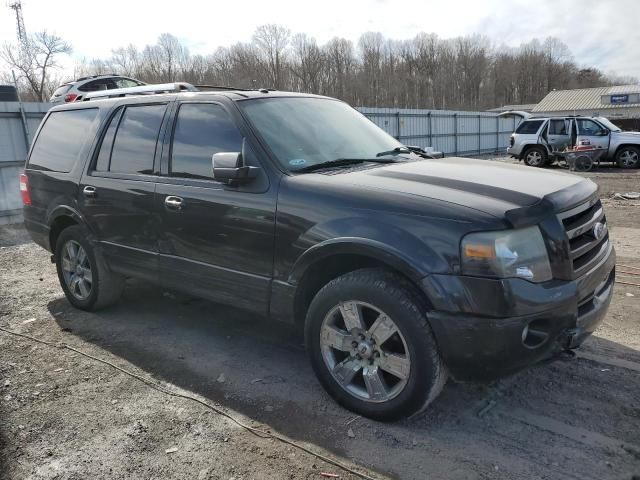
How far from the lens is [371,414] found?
119 inches

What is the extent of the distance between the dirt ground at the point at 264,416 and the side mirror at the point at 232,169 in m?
1.42

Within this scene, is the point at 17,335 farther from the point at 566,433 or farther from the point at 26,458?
the point at 566,433

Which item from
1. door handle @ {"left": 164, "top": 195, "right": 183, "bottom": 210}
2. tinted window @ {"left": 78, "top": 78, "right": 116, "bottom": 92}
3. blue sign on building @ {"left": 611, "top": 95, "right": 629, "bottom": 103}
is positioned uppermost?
tinted window @ {"left": 78, "top": 78, "right": 116, "bottom": 92}

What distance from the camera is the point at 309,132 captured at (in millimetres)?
3734

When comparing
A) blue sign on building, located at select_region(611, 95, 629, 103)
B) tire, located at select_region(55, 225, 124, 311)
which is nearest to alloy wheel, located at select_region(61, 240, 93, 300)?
tire, located at select_region(55, 225, 124, 311)

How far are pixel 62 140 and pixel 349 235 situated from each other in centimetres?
353

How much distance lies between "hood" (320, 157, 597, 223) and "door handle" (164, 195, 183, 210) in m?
1.25

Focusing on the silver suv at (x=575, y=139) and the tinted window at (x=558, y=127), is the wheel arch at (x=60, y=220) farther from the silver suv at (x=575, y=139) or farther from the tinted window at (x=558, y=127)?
the tinted window at (x=558, y=127)

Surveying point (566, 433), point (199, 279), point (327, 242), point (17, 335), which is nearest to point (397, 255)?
point (327, 242)

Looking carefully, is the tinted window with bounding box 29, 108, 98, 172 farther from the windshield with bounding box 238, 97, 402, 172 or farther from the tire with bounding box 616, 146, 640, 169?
the tire with bounding box 616, 146, 640, 169

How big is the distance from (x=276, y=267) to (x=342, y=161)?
2.91 feet

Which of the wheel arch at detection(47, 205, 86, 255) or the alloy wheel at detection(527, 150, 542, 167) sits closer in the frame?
the wheel arch at detection(47, 205, 86, 255)

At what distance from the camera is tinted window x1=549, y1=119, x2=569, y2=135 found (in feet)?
62.5

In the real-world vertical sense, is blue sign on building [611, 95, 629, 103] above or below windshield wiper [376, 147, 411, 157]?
above
